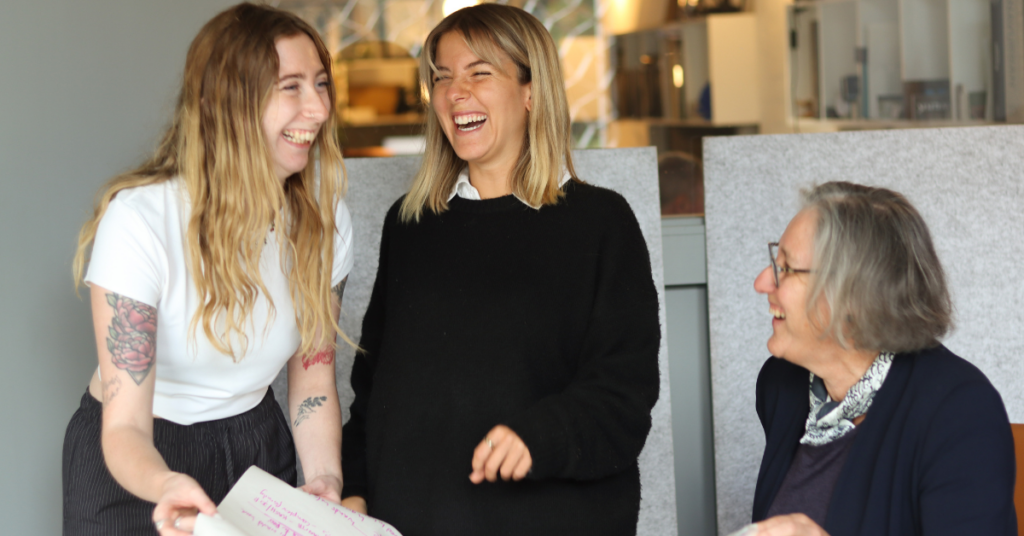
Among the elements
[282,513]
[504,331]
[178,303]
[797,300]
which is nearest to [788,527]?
[797,300]

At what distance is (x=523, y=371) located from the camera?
1190 millimetres

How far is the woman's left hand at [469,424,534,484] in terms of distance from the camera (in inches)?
41.8

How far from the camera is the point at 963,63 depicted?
2.52 m

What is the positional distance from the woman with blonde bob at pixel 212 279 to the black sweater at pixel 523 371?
0.43ft

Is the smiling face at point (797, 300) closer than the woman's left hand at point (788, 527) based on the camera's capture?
No

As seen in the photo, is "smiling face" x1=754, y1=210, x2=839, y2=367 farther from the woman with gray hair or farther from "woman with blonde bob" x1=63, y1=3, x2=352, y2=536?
"woman with blonde bob" x1=63, y1=3, x2=352, y2=536

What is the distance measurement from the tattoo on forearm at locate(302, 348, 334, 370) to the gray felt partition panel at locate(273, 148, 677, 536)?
551 millimetres

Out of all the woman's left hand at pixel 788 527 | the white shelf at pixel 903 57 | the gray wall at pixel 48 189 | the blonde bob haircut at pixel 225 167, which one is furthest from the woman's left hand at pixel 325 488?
the white shelf at pixel 903 57

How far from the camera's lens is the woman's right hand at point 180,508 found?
881 millimetres

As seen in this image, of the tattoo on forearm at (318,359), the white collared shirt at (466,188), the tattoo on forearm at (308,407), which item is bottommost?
the tattoo on forearm at (308,407)

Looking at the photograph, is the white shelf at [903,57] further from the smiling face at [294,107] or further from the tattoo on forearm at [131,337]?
the tattoo on forearm at [131,337]

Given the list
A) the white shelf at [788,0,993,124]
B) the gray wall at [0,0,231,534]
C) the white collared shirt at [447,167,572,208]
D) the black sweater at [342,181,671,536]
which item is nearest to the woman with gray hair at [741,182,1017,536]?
the black sweater at [342,181,671,536]

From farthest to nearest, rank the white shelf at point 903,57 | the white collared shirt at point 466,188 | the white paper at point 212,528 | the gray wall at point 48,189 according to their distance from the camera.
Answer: the white shelf at point 903,57 → the gray wall at point 48,189 → the white collared shirt at point 466,188 → the white paper at point 212,528

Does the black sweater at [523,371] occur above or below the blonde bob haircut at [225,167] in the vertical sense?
below
